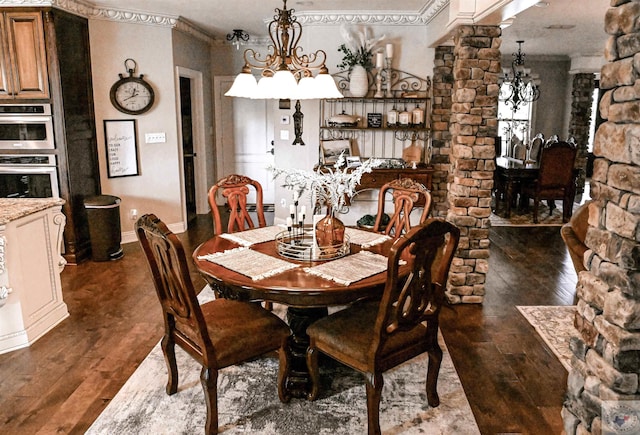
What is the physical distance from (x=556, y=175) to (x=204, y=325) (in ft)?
19.0

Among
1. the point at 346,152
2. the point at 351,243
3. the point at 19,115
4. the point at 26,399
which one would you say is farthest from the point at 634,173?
the point at 19,115

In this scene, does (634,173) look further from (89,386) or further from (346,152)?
(346,152)

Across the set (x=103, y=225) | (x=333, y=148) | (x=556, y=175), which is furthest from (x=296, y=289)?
(x=556, y=175)

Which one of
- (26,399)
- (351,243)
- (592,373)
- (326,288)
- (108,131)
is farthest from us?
(108,131)

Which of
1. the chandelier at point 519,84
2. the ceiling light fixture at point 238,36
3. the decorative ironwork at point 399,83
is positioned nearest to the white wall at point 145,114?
the ceiling light fixture at point 238,36

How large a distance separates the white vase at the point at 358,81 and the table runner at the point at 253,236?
2.63 m

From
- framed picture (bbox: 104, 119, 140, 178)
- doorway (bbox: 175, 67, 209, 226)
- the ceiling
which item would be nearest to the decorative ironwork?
the ceiling

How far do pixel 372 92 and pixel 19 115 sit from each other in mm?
3603

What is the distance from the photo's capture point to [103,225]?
200 inches

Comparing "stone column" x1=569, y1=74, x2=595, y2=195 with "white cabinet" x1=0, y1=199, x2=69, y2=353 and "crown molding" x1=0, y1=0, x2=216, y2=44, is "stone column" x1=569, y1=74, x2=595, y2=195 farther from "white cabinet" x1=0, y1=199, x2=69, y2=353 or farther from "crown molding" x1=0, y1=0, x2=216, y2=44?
"white cabinet" x1=0, y1=199, x2=69, y2=353

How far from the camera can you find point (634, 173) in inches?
60.4

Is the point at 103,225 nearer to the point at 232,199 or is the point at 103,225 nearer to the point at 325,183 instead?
the point at 232,199

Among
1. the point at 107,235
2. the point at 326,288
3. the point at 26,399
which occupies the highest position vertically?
the point at 326,288

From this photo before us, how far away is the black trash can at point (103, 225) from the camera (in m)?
5.05
